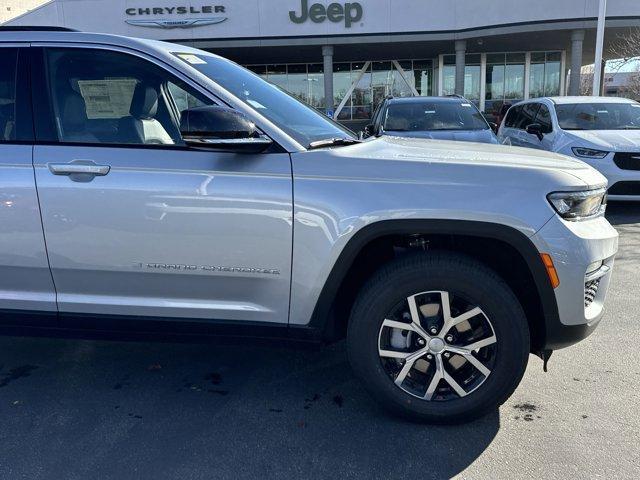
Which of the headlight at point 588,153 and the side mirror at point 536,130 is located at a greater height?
the side mirror at point 536,130

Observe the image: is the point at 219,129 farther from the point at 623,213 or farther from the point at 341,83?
the point at 341,83

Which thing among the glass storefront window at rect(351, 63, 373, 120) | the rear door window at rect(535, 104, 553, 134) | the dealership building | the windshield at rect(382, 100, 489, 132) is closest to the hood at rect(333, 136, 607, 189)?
the windshield at rect(382, 100, 489, 132)

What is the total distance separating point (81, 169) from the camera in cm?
272

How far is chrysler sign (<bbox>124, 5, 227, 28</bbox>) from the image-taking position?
73.6 ft

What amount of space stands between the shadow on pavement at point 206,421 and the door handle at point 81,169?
1.32m


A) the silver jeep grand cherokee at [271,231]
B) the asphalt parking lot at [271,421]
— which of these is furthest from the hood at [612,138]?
the silver jeep grand cherokee at [271,231]

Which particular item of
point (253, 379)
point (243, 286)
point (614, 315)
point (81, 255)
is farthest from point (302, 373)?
point (614, 315)

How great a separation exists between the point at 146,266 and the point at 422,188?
1.43m

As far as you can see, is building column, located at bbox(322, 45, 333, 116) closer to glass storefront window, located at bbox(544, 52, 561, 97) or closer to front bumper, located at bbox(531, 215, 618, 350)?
glass storefront window, located at bbox(544, 52, 561, 97)

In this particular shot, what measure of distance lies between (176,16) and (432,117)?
57.3ft

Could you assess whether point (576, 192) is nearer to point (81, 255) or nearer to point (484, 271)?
point (484, 271)

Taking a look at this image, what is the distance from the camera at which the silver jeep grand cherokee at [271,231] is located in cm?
258

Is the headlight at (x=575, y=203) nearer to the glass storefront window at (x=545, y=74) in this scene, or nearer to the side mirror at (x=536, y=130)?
the side mirror at (x=536, y=130)

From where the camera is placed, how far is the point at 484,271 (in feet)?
8.62
